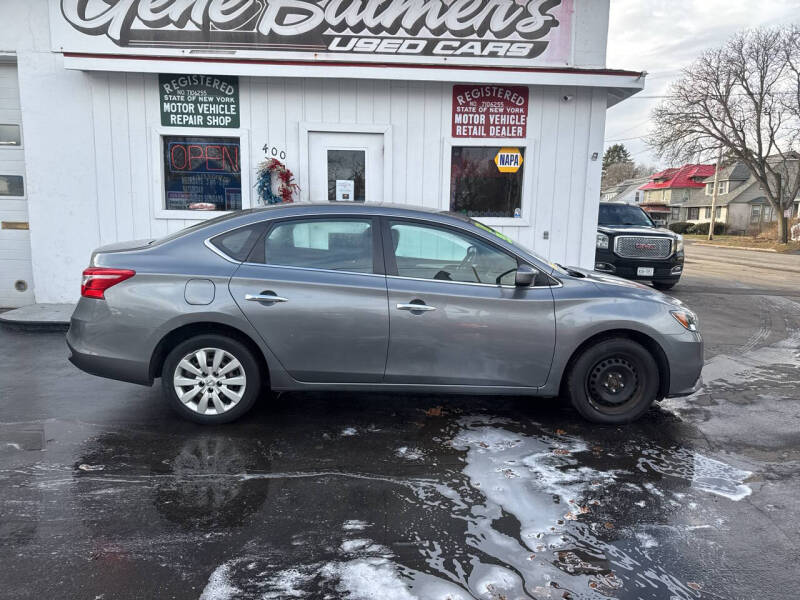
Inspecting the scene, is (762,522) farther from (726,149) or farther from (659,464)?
(726,149)

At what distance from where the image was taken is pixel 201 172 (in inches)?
323

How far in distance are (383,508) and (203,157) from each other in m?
6.49

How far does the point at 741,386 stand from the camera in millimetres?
5707

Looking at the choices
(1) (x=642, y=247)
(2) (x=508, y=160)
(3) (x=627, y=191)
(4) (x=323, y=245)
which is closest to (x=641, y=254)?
(1) (x=642, y=247)

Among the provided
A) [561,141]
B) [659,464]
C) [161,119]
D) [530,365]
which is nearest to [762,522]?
[659,464]

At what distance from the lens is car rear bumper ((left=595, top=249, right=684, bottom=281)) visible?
39.8 ft

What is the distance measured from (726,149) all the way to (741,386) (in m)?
36.6

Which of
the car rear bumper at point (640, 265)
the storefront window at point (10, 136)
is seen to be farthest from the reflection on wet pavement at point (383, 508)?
the car rear bumper at point (640, 265)

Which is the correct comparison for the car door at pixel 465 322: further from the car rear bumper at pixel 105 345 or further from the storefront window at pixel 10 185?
the storefront window at pixel 10 185

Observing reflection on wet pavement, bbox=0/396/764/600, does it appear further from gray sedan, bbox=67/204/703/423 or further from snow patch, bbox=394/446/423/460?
gray sedan, bbox=67/204/703/423

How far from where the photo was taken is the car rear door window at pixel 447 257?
14.3 ft

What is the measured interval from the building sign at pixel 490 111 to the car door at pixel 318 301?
458cm

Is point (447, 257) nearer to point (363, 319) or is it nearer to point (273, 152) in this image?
point (363, 319)

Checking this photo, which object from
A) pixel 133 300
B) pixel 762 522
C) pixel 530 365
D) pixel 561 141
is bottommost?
pixel 762 522
